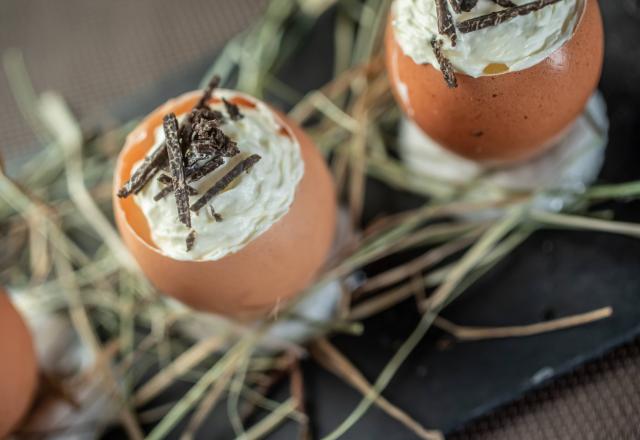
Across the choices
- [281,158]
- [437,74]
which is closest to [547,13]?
[437,74]

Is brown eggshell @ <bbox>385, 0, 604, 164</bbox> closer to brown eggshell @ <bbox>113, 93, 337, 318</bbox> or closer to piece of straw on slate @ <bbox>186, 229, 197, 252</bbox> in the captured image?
brown eggshell @ <bbox>113, 93, 337, 318</bbox>

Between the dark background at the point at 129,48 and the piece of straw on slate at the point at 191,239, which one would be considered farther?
the dark background at the point at 129,48

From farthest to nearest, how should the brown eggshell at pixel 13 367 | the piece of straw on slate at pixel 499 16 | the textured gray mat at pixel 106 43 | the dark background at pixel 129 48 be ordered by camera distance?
1. the textured gray mat at pixel 106 43
2. the dark background at pixel 129 48
3. the brown eggshell at pixel 13 367
4. the piece of straw on slate at pixel 499 16

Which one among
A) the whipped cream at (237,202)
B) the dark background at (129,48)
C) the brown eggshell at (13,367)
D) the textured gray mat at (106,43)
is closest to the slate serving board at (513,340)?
the dark background at (129,48)

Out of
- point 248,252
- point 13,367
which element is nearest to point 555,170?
point 248,252

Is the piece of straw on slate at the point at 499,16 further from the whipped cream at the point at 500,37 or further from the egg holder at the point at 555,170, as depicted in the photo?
Answer: the egg holder at the point at 555,170
